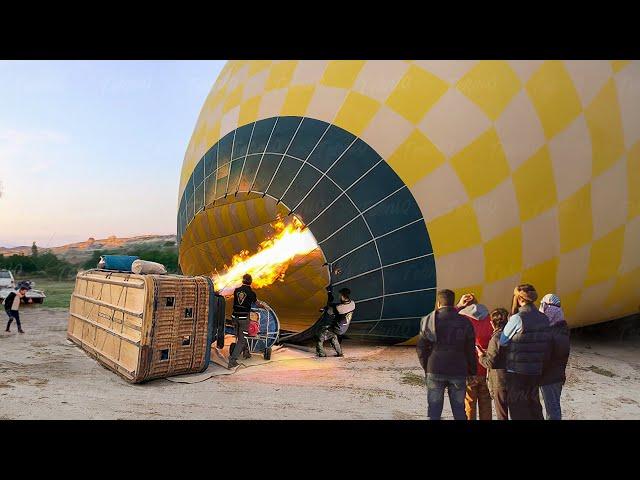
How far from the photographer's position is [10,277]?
55.1 feet

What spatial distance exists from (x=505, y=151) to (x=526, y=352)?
299 cm

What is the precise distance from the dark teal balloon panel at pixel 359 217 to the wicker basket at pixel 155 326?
1656 mm

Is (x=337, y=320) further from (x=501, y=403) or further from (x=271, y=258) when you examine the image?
(x=501, y=403)

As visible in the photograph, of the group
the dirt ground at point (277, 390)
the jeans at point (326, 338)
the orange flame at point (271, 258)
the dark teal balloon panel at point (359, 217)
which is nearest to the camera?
the dirt ground at point (277, 390)

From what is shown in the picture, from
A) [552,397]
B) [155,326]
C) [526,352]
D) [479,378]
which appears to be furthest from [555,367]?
[155,326]

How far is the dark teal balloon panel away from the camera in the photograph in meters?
5.59

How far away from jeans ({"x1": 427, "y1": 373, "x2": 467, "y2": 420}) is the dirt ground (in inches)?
32.5

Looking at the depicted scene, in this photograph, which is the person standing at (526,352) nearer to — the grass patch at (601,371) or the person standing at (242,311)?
the grass patch at (601,371)

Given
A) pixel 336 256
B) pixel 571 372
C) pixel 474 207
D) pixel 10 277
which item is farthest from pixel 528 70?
pixel 10 277

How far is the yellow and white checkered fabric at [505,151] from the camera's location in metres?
5.41

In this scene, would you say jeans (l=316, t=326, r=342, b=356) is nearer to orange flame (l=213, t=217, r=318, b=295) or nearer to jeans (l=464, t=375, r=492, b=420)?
orange flame (l=213, t=217, r=318, b=295)

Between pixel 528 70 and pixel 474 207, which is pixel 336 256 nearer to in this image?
pixel 474 207

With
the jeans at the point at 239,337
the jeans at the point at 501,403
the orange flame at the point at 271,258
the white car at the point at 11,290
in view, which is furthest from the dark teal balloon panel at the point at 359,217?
the white car at the point at 11,290

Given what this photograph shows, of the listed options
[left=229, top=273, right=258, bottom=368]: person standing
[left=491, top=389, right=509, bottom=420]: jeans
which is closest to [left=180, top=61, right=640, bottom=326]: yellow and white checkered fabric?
[left=491, top=389, right=509, bottom=420]: jeans
